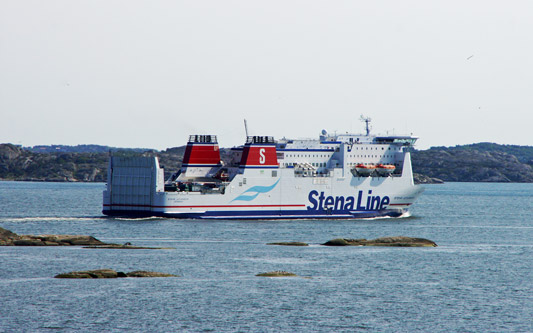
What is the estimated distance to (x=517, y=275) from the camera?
118 ft

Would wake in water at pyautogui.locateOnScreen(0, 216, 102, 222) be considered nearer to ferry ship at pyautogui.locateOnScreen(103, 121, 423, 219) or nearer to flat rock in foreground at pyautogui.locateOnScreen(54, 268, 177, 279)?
ferry ship at pyautogui.locateOnScreen(103, 121, 423, 219)

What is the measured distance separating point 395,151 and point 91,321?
4565 cm

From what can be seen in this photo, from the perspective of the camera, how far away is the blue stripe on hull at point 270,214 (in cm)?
5634

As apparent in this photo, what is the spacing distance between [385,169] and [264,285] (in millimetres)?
34087

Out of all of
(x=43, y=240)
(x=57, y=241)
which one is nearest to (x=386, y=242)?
(x=57, y=241)

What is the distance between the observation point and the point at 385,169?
64375 mm

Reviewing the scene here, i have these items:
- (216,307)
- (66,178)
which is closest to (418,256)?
(216,307)

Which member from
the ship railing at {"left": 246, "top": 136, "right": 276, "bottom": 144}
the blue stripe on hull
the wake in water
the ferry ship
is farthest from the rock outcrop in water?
the ship railing at {"left": 246, "top": 136, "right": 276, "bottom": 144}

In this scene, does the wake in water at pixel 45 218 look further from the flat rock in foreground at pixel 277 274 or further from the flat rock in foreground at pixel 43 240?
the flat rock in foreground at pixel 277 274

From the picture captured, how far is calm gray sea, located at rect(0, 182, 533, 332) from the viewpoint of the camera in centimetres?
2591

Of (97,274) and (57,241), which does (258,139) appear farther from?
(97,274)

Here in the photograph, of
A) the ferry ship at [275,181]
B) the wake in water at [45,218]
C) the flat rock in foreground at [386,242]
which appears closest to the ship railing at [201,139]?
the ferry ship at [275,181]

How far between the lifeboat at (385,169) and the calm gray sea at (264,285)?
475 inches

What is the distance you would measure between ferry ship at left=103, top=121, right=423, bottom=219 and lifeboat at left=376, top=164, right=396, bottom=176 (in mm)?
25
